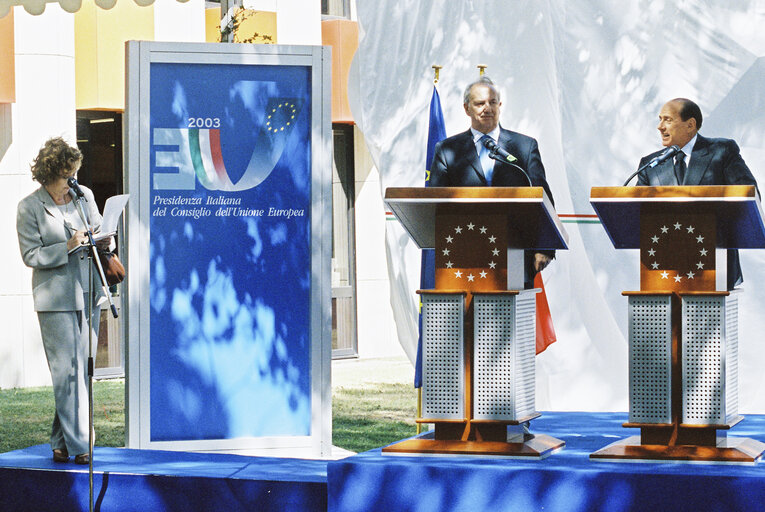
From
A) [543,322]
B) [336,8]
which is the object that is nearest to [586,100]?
[543,322]

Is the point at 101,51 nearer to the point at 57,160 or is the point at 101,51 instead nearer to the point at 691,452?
the point at 57,160

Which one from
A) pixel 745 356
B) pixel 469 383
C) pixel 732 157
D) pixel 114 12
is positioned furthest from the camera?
pixel 114 12

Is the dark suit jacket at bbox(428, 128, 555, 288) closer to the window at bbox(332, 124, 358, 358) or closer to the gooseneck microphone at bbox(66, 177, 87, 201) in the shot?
the gooseneck microphone at bbox(66, 177, 87, 201)

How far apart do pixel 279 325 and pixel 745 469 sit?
3.68m

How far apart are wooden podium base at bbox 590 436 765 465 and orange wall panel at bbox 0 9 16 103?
1105 cm

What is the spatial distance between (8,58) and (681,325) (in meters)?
11.4

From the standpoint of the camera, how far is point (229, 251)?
8.35 m

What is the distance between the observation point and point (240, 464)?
684 cm

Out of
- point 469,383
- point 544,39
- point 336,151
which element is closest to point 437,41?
point 544,39

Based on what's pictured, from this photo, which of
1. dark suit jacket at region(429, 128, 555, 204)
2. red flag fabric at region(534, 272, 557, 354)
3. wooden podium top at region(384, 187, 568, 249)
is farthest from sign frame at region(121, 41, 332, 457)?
wooden podium top at region(384, 187, 568, 249)

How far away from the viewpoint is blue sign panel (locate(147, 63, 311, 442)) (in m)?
8.25

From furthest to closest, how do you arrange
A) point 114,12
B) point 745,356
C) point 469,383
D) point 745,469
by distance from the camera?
point 114,12
point 745,356
point 469,383
point 745,469

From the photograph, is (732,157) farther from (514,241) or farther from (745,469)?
(745,469)

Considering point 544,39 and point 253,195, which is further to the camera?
point 544,39
